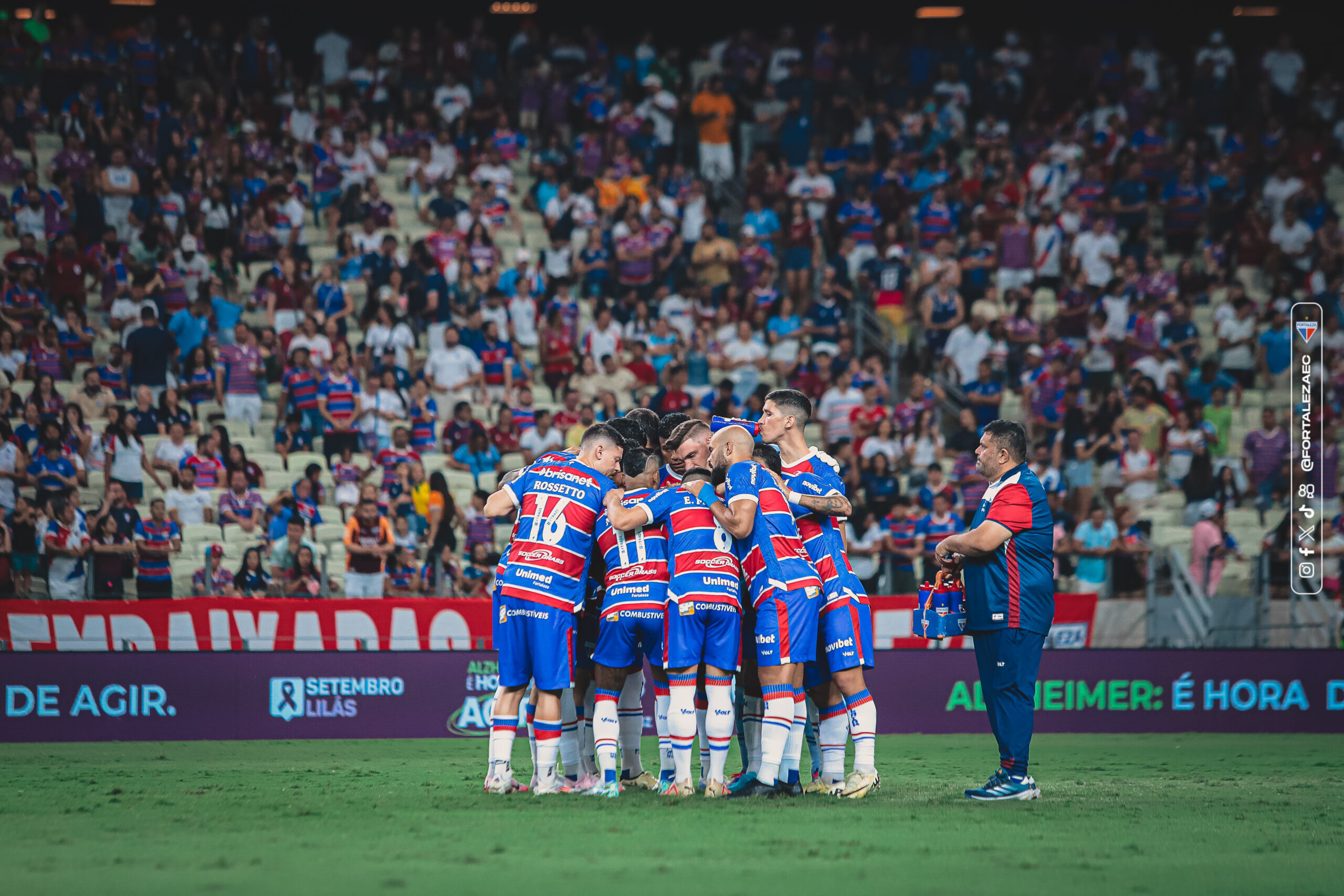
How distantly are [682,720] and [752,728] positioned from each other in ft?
3.03

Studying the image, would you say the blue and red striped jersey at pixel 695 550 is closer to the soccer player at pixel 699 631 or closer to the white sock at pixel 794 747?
the soccer player at pixel 699 631

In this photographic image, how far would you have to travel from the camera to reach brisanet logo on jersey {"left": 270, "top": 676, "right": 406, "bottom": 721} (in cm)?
1424

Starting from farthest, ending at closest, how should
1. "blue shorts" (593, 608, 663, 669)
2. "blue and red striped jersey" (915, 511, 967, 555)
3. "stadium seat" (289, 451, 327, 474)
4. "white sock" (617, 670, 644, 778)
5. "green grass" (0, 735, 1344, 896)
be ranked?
"stadium seat" (289, 451, 327, 474), "blue and red striped jersey" (915, 511, 967, 555), "white sock" (617, 670, 644, 778), "blue shorts" (593, 608, 663, 669), "green grass" (0, 735, 1344, 896)

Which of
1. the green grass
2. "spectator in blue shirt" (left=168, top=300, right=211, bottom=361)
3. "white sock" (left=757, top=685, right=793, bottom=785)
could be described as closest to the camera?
the green grass

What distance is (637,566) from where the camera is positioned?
9.27 m

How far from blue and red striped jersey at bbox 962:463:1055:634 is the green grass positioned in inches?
46.5

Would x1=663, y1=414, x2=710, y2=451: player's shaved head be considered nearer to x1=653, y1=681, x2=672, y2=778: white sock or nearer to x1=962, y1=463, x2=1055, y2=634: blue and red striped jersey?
x1=653, y1=681, x2=672, y2=778: white sock

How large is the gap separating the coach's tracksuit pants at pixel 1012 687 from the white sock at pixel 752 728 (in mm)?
1542

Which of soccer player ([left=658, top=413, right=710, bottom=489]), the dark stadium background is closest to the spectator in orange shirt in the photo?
the dark stadium background

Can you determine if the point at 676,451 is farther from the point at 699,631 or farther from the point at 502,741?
the point at 502,741

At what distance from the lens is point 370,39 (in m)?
25.9

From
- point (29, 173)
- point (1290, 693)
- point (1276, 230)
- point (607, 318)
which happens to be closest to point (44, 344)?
point (29, 173)

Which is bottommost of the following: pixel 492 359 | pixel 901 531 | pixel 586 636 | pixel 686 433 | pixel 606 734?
pixel 606 734

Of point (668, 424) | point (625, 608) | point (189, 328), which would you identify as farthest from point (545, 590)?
point (189, 328)
